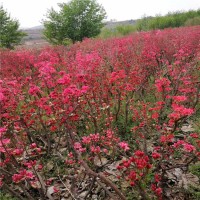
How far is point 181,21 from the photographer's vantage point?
24.4m

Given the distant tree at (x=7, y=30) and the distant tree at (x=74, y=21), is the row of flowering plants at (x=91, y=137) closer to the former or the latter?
the distant tree at (x=74, y=21)

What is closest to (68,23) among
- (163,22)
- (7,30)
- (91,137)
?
(7,30)

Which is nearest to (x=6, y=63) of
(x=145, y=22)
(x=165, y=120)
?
(x=165, y=120)

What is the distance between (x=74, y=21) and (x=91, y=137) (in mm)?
18231

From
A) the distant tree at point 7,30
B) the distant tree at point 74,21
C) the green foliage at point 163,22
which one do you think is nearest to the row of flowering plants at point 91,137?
the distant tree at point 74,21

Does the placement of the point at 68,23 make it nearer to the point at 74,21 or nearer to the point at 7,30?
the point at 74,21

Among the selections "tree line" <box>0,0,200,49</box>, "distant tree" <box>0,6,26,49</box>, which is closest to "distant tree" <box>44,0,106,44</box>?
"tree line" <box>0,0,200,49</box>

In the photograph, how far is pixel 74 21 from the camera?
19.8 m

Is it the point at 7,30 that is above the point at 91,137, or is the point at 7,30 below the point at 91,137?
above

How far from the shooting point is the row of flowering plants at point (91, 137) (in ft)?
9.17

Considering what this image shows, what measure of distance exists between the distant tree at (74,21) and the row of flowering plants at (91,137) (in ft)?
48.7

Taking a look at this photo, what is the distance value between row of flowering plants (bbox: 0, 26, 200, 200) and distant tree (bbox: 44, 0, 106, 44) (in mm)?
14834

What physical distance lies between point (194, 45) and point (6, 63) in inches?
256

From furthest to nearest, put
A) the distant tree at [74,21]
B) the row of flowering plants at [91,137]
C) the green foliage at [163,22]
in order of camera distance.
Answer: the green foliage at [163,22] < the distant tree at [74,21] < the row of flowering plants at [91,137]
